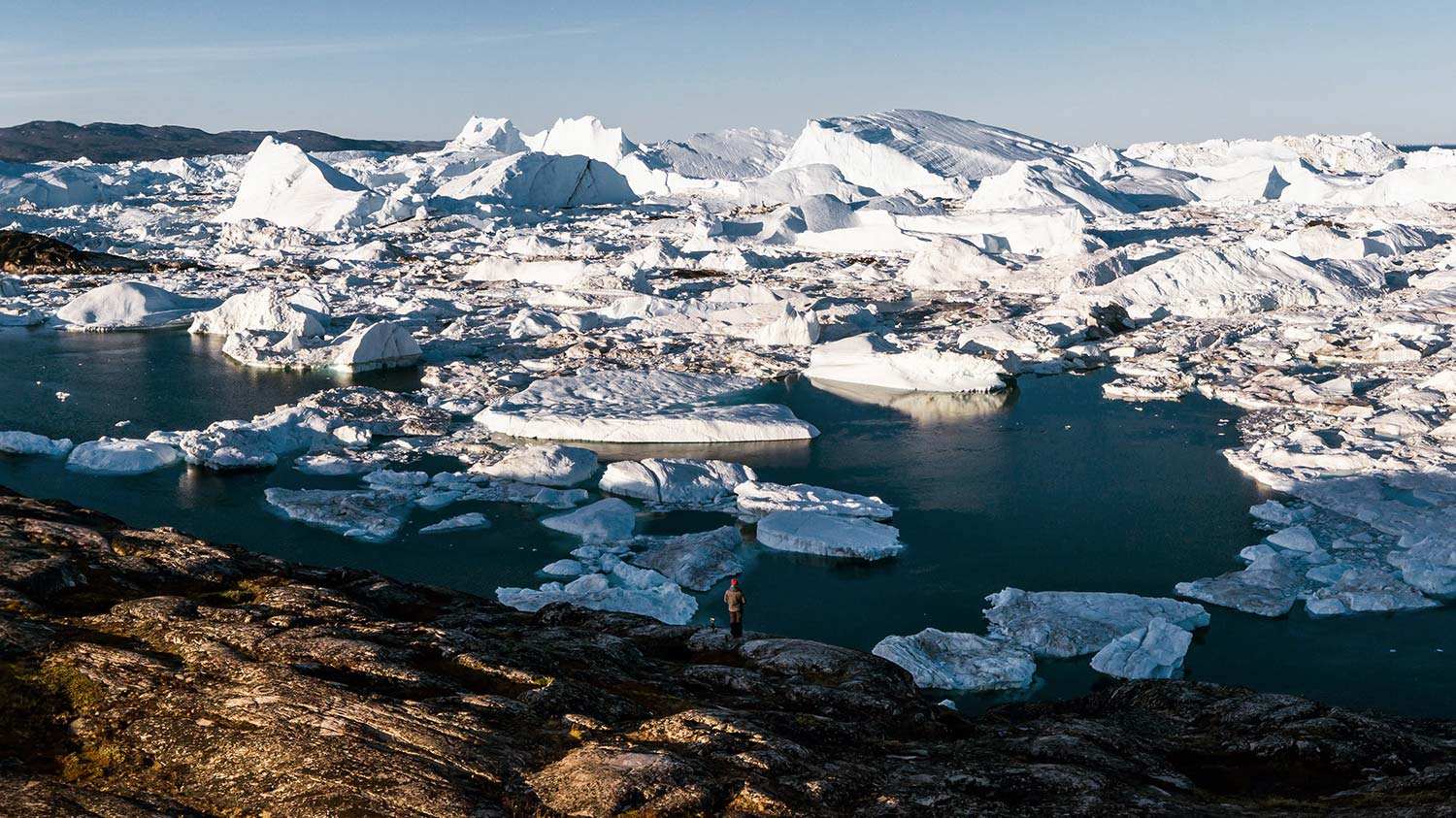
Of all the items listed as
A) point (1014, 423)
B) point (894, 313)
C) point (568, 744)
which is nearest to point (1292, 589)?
point (1014, 423)

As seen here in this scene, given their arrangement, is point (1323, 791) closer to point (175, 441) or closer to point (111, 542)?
point (111, 542)

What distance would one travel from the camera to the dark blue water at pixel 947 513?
11.8 meters

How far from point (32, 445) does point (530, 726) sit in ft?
54.0

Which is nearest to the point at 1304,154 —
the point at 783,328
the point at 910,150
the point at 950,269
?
the point at 910,150

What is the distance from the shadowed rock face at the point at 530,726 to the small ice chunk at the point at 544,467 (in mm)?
8090

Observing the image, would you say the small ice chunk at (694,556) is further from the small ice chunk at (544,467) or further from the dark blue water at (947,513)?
the small ice chunk at (544,467)

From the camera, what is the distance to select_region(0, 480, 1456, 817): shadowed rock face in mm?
5398

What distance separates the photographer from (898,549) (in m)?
14.5

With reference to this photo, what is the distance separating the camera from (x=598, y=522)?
48.7 ft

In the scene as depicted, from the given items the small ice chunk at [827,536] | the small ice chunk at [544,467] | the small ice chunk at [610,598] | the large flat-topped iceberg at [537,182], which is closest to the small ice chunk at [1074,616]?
the small ice chunk at [827,536]

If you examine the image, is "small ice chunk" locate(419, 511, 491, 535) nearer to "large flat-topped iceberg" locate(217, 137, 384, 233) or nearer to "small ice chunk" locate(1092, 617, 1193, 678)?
"small ice chunk" locate(1092, 617, 1193, 678)

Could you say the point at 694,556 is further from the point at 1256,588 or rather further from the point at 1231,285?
the point at 1231,285

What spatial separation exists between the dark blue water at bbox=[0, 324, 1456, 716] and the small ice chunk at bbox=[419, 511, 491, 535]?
8.7 inches

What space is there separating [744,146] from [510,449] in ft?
223
